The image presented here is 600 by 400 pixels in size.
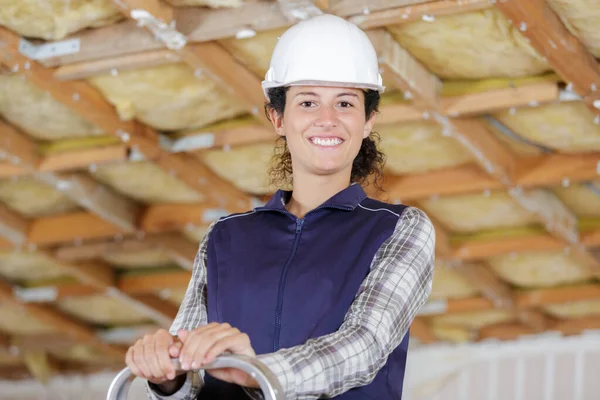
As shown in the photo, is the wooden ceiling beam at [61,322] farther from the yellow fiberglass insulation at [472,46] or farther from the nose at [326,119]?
the nose at [326,119]

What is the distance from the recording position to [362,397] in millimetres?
1607

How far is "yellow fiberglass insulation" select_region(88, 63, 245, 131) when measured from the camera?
507 cm

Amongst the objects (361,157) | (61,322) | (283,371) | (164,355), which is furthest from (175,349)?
(61,322)

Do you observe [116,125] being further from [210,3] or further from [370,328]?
[370,328]

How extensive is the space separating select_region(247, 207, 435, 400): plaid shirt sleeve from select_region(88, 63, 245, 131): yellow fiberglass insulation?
10.8 feet

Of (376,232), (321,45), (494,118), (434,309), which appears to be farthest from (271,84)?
(434,309)

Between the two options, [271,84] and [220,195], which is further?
[220,195]

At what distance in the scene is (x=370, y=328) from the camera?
5.15 feet

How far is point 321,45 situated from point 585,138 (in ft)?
12.2

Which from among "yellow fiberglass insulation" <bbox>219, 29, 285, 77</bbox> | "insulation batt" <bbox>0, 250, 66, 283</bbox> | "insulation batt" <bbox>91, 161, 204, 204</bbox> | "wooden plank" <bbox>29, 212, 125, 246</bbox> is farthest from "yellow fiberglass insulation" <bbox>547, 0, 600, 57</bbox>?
"insulation batt" <bbox>0, 250, 66, 283</bbox>

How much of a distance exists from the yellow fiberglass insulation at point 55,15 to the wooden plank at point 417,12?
115 centimetres

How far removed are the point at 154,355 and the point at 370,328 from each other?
334 mm

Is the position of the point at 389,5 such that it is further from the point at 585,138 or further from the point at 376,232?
the point at 376,232

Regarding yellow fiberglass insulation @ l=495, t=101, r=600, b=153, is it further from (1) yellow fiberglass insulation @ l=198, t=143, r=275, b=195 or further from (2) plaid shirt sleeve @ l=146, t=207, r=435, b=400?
(2) plaid shirt sleeve @ l=146, t=207, r=435, b=400
